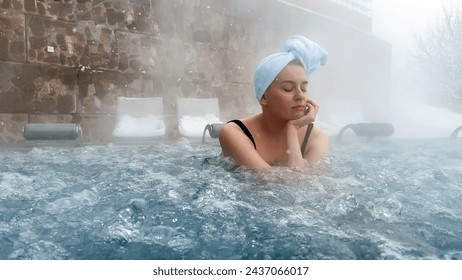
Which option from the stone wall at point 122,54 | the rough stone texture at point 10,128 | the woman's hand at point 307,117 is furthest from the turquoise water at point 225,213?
the stone wall at point 122,54

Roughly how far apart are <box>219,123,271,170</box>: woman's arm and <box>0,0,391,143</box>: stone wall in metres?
5.42

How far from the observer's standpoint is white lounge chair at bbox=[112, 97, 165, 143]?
22.5 feet

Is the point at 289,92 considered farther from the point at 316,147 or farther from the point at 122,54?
the point at 122,54

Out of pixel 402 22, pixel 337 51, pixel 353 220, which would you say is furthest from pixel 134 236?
A: pixel 402 22

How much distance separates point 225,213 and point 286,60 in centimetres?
95

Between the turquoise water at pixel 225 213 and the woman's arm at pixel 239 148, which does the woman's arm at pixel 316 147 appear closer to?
the turquoise water at pixel 225 213

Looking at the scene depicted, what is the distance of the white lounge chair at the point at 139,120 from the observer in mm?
6865

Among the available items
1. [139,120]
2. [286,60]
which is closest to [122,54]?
[139,120]

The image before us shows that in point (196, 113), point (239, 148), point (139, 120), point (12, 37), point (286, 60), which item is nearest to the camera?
point (286, 60)

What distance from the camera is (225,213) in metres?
2.16

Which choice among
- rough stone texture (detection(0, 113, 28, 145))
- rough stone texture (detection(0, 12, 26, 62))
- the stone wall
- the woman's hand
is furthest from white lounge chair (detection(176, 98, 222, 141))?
the woman's hand

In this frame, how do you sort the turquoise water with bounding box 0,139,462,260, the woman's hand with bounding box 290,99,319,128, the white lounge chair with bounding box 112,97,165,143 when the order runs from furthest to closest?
the white lounge chair with bounding box 112,97,165,143 < the woman's hand with bounding box 290,99,319,128 < the turquoise water with bounding box 0,139,462,260

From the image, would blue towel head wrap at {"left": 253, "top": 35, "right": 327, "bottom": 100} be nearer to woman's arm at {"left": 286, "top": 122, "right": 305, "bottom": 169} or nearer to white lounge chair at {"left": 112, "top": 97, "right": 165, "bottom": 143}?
woman's arm at {"left": 286, "top": 122, "right": 305, "bottom": 169}

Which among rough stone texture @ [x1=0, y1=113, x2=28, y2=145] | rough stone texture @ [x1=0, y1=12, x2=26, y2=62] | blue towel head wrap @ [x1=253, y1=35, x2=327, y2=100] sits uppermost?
→ rough stone texture @ [x1=0, y1=12, x2=26, y2=62]
